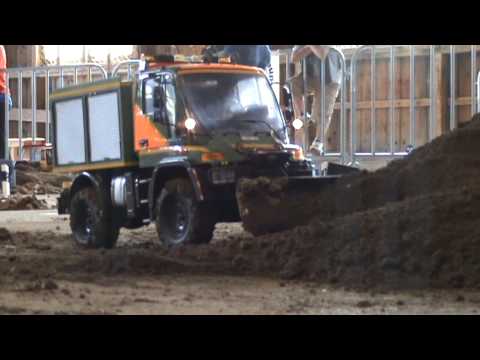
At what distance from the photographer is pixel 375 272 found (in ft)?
34.8

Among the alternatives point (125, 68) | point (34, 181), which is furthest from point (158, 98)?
point (34, 181)

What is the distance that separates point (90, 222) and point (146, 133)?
5.54ft

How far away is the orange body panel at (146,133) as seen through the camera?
534 inches

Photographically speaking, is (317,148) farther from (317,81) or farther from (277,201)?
(277,201)

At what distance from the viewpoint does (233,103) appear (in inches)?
536

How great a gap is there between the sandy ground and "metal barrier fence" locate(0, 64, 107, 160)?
906 centimetres

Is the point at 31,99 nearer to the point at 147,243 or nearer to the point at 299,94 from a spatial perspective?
the point at 299,94

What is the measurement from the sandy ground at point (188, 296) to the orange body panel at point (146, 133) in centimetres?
177

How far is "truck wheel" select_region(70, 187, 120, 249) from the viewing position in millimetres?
14492

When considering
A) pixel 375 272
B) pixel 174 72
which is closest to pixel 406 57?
pixel 174 72

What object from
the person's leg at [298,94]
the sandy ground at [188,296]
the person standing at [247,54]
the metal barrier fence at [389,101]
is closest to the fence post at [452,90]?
the metal barrier fence at [389,101]

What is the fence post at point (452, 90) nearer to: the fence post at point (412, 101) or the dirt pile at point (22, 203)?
the fence post at point (412, 101)

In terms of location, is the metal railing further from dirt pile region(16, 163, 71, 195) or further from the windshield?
dirt pile region(16, 163, 71, 195)

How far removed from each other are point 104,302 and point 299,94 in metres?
8.40
